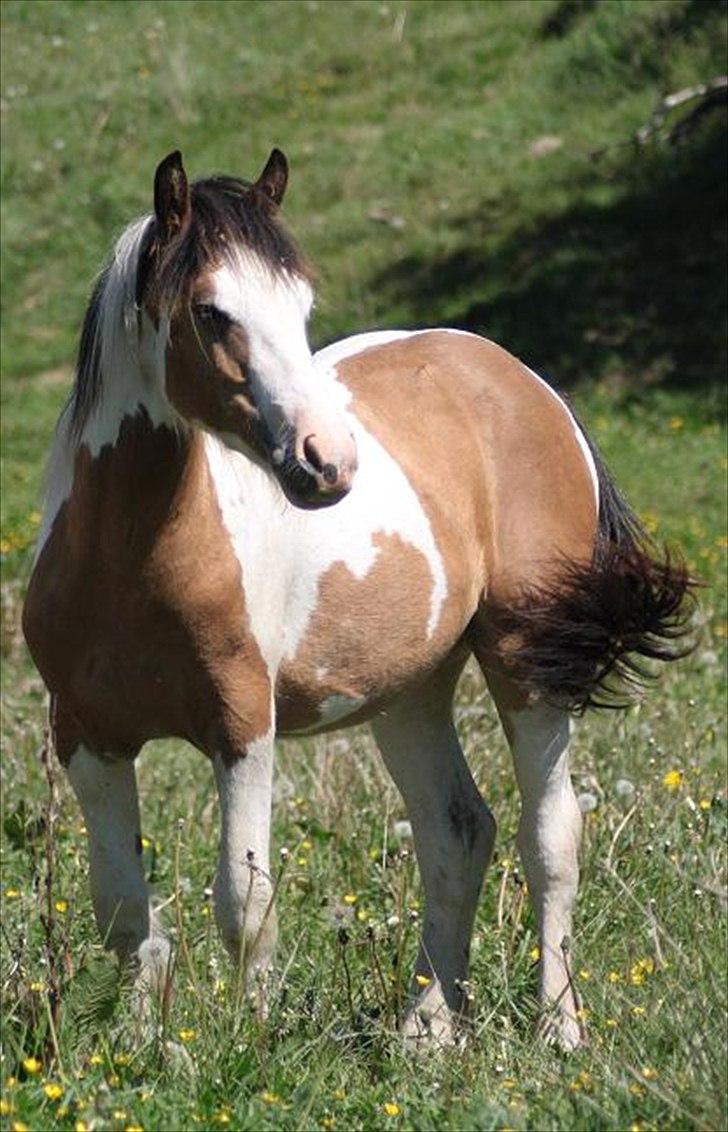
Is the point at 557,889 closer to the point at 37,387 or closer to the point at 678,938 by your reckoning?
the point at 678,938

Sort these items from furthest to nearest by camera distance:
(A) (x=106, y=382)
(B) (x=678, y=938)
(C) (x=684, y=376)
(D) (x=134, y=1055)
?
(C) (x=684, y=376) → (B) (x=678, y=938) → (A) (x=106, y=382) → (D) (x=134, y=1055)

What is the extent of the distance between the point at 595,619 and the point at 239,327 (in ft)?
5.18

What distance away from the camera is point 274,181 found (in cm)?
459

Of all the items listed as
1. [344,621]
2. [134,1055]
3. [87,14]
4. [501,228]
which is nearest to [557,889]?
[344,621]

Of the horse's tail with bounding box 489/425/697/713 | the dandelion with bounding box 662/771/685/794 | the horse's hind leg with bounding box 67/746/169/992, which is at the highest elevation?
the horse's hind leg with bounding box 67/746/169/992

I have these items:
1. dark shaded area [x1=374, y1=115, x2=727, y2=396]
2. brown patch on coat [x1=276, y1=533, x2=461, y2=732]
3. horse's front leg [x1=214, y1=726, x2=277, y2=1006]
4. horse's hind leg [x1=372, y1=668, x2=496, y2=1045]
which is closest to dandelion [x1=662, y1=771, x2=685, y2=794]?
horse's hind leg [x1=372, y1=668, x2=496, y2=1045]

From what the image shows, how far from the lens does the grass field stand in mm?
4043

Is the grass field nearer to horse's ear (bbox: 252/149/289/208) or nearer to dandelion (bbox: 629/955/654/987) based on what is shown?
dandelion (bbox: 629/955/654/987)

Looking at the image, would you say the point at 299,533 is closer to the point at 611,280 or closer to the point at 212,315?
the point at 212,315

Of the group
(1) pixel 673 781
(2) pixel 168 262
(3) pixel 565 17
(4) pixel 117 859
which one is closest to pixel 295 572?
(4) pixel 117 859

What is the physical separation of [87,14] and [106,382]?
17011mm

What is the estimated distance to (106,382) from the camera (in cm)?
453

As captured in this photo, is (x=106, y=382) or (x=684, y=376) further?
(x=684, y=376)

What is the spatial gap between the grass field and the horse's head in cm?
27
